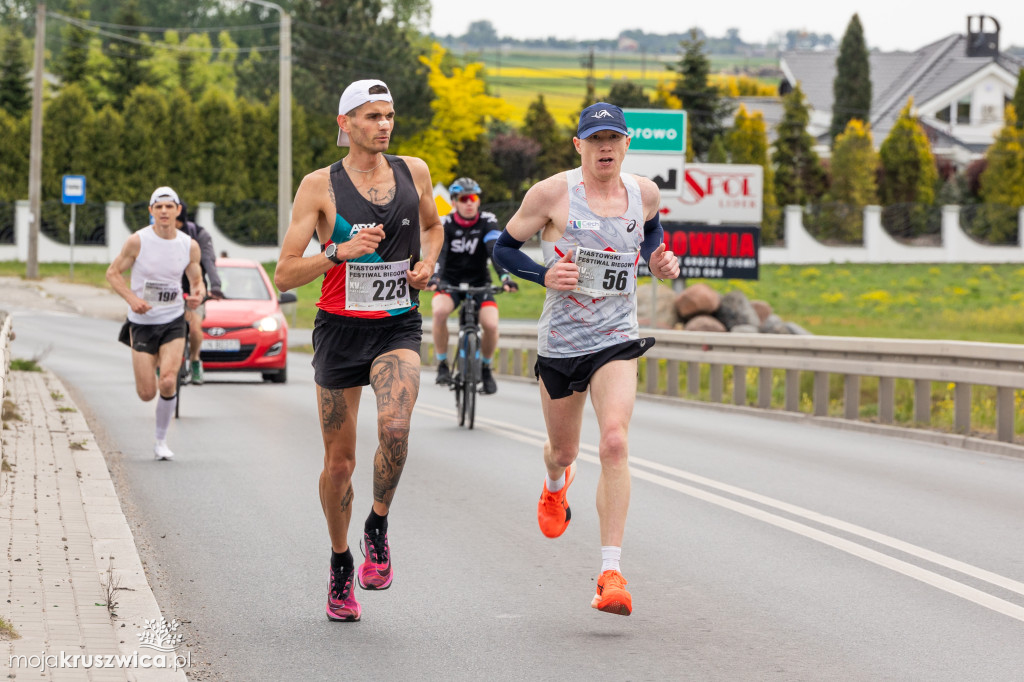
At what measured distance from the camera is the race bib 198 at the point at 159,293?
12.3 m

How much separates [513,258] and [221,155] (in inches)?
2307

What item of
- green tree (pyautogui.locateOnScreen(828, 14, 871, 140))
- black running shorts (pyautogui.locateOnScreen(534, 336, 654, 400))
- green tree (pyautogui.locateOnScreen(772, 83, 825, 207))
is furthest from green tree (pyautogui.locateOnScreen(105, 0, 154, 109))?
black running shorts (pyautogui.locateOnScreen(534, 336, 654, 400))

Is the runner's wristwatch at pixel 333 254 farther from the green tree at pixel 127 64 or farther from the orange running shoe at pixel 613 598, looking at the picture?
the green tree at pixel 127 64

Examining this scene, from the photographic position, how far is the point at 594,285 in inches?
284

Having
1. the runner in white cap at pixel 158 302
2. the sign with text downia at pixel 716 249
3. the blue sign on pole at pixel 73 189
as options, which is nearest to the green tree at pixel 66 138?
the blue sign on pole at pixel 73 189

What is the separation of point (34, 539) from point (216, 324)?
44.4 ft

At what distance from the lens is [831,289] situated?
49938mm

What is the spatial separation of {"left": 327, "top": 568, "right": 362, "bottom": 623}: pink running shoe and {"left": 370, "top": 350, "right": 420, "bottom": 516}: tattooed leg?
1.06 feet

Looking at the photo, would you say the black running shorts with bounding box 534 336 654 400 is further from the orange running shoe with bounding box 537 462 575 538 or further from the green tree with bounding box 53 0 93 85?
the green tree with bounding box 53 0 93 85

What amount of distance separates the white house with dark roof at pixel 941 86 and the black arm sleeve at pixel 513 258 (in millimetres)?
91272

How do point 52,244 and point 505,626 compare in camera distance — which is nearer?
point 505,626

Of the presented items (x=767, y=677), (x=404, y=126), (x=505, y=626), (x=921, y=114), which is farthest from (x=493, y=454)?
(x=921, y=114)

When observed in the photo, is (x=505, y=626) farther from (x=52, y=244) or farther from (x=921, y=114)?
(x=921, y=114)
